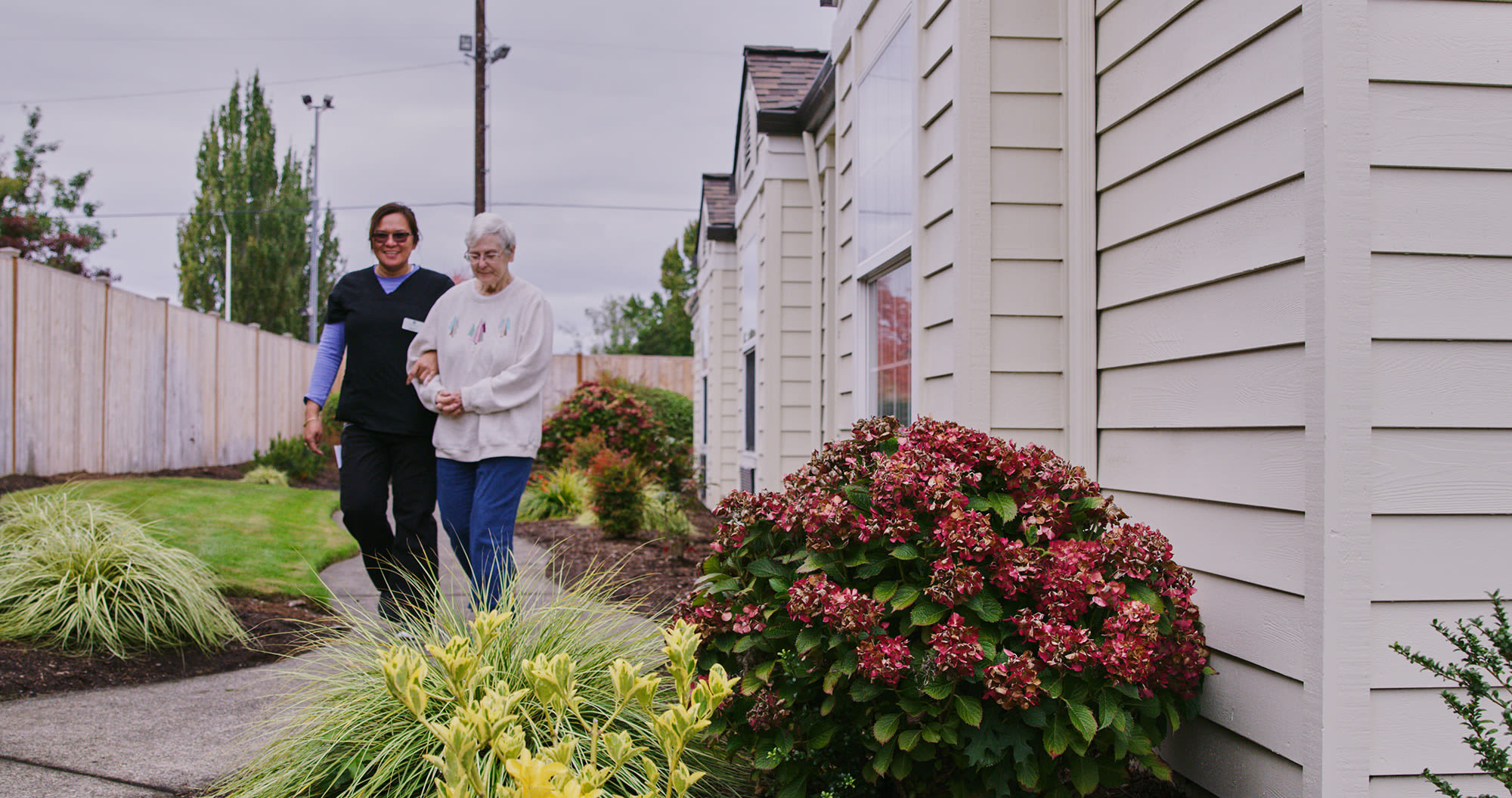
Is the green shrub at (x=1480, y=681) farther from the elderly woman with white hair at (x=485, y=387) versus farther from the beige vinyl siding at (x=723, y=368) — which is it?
the beige vinyl siding at (x=723, y=368)

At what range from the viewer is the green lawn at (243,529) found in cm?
558

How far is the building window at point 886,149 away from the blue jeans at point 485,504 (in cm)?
176

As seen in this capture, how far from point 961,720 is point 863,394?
9.19 feet

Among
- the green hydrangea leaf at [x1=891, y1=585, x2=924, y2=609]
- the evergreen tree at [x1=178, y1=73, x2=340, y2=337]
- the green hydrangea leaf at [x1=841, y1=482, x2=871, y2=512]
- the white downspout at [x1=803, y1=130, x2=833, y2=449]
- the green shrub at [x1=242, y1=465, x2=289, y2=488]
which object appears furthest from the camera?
the evergreen tree at [x1=178, y1=73, x2=340, y2=337]

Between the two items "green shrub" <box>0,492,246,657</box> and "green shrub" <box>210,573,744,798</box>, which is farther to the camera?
"green shrub" <box>0,492,246,657</box>

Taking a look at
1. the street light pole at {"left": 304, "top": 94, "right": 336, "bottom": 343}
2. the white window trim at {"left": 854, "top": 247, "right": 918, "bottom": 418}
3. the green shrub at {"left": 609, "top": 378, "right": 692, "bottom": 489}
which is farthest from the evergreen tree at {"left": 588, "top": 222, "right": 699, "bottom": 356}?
the white window trim at {"left": 854, "top": 247, "right": 918, "bottom": 418}

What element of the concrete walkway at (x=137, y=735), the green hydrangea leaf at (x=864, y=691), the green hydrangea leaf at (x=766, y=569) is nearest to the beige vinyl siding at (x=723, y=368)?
the concrete walkway at (x=137, y=735)

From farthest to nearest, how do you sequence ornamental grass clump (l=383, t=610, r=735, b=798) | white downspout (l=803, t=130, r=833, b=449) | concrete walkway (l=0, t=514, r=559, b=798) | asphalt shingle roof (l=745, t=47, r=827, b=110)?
asphalt shingle roof (l=745, t=47, r=827, b=110) < white downspout (l=803, t=130, r=833, b=449) < concrete walkway (l=0, t=514, r=559, b=798) < ornamental grass clump (l=383, t=610, r=735, b=798)

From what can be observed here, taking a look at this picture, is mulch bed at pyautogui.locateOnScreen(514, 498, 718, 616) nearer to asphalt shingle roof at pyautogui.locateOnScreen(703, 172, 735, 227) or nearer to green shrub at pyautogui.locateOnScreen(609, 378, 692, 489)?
asphalt shingle roof at pyautogui.locateOnScreen(703, 172, 735, 227)

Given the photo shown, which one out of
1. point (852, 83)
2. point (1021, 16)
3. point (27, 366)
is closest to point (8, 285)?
point (27, 366)

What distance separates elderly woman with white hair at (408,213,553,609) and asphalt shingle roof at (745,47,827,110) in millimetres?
4304

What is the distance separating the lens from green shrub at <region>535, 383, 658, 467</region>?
13156mm

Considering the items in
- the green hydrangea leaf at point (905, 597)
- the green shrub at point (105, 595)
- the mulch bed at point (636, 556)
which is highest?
the green hydrangea leaf at point (905, 597)

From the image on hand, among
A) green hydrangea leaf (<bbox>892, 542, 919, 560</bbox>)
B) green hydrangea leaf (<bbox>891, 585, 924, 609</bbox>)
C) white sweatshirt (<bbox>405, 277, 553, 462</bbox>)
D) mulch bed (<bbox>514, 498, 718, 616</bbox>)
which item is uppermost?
white sweatshirt (<bbox>405, 277, 553, 462</bbox>)
